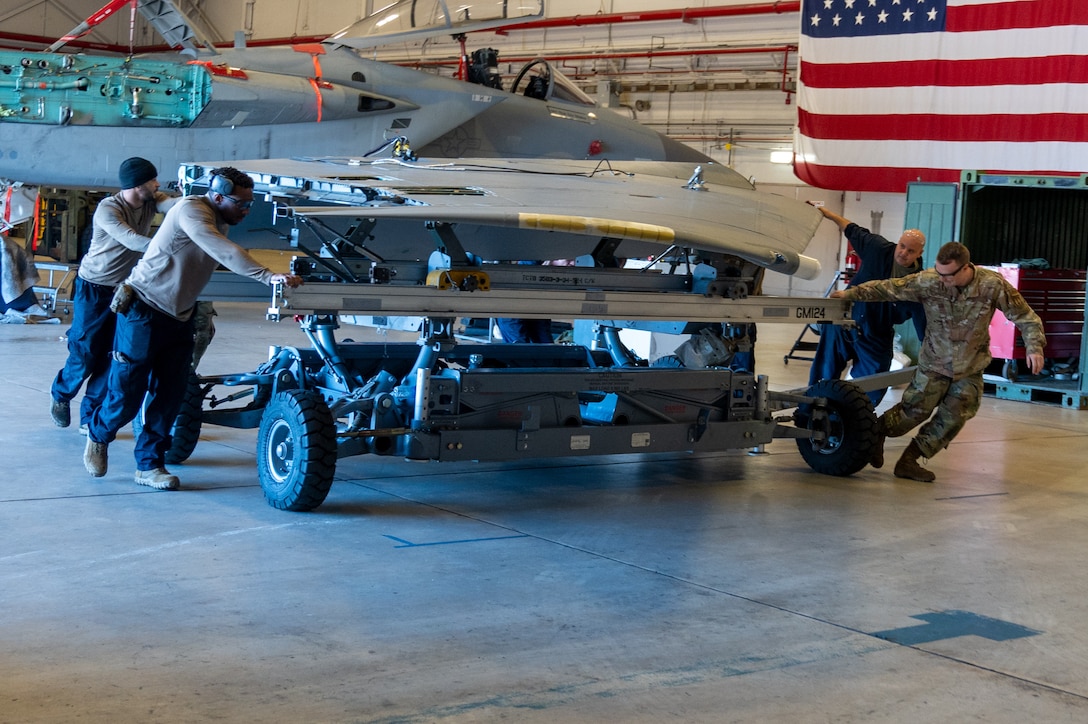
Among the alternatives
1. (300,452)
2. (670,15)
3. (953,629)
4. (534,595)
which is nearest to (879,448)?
(953,629)

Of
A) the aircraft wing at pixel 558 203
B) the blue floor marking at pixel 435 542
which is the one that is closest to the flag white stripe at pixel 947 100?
the aircraft wing at pixel 558 203

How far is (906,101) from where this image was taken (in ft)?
54.6

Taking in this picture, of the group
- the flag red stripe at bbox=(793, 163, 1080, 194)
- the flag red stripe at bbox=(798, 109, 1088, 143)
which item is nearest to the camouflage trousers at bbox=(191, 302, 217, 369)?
the flag red stripe at bbox=(793, 163, 1080, 194)

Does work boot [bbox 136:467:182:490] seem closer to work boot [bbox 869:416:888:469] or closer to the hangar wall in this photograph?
work boot [bbox 869:416:888:469]

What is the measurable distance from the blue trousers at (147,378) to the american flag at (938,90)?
42.4 feet

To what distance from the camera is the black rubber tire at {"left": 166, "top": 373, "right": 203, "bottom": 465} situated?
6.55m

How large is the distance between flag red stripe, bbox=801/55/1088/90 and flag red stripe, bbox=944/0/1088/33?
447 mm

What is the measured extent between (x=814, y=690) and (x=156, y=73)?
10258mm

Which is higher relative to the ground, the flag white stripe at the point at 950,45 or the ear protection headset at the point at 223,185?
the flag white stripe at the point at 950,45

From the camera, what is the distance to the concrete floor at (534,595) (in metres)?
3.38

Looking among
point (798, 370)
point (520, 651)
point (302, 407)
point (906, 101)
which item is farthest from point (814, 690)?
point (906, 101)

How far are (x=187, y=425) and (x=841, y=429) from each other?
12.9 ft

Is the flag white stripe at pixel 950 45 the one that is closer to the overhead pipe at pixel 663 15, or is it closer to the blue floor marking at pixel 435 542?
the overhead pipe at pixel 663 15

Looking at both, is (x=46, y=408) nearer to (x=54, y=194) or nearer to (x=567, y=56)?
(x=54, y=194)
